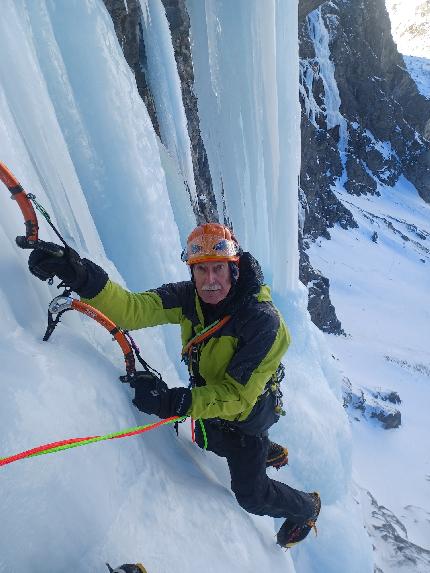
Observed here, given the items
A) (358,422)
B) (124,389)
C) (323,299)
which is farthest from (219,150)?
(323,299)

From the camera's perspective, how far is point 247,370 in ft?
6.44

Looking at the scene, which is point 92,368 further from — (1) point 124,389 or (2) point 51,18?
(2) point 51,18

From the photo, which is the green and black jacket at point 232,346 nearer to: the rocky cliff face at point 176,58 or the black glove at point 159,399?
the black glove at point 159,399

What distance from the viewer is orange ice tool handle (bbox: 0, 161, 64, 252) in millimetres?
1612

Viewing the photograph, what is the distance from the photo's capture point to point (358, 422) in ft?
38.0

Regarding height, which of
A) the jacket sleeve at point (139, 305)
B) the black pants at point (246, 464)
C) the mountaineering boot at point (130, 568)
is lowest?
the black pants at point (246, 464)

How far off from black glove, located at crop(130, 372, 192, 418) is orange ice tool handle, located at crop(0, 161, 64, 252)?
637mm

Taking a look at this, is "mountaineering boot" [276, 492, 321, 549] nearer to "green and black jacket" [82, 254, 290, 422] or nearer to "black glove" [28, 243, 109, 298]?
"green and black jacket" [82, 254, 290, 422]

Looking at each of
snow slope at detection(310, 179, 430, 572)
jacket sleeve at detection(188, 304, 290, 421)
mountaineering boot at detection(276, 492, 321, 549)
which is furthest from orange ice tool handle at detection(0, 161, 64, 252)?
snow slope at detection(310, 179, 430, 572)

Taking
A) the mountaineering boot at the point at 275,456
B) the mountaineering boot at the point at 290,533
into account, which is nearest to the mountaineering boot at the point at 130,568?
the mountaineering boot at the point at 290,533

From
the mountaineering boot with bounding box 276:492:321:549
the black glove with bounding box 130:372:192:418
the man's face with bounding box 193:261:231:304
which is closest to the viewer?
the black glove with bounding box 130:372:192:418

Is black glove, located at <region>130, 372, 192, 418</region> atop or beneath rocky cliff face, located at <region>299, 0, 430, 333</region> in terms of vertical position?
atop

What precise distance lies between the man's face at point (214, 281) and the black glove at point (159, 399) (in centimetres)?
45

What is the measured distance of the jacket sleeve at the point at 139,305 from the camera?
82.4 inches
